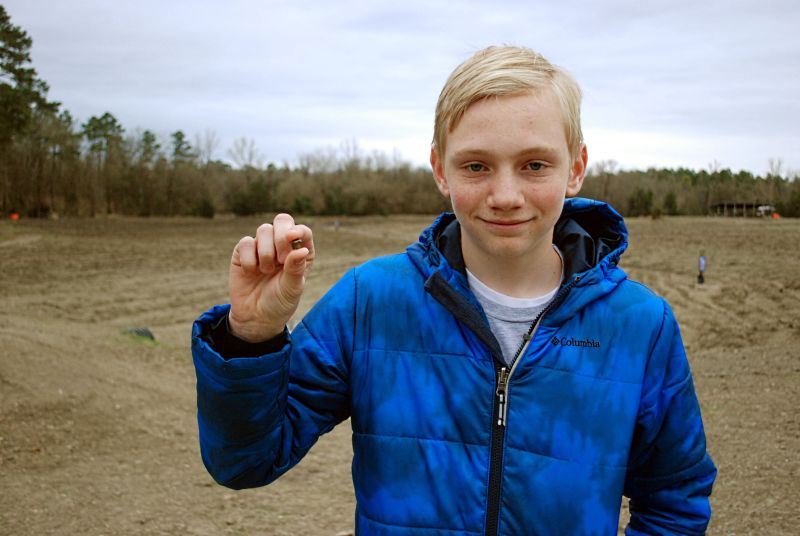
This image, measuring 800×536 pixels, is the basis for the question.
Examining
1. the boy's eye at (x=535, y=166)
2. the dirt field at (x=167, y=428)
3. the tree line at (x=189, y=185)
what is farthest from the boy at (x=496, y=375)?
the tree line at (x=189, y=185)

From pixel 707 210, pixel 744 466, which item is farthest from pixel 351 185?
pixel 744 466

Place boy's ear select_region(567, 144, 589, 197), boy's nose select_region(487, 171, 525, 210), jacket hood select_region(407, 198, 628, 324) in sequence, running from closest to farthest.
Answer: boy's nose select_region(487, 171, 525, 210) < jacket hood select_region(407, 198, 628, 324) < boy's ear select_region(567, 144, 589, 197)

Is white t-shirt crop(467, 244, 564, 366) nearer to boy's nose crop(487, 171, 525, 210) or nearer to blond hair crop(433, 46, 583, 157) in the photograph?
boy's nose crop(487, 171, 525, 210)

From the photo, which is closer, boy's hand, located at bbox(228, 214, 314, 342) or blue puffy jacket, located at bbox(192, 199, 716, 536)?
boy's hand, located at bbox(228, 214, 314, 342)

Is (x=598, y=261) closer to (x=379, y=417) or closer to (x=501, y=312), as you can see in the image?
(x=501, y=312)

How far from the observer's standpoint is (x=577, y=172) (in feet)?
5.74

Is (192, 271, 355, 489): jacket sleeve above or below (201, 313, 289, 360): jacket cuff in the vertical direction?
below

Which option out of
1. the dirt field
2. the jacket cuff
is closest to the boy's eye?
the jacket cuff

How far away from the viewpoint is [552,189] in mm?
1534

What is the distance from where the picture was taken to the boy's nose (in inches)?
58.7

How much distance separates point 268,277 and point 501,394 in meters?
0.58

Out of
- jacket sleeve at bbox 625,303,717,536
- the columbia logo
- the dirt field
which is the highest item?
the columbia logo

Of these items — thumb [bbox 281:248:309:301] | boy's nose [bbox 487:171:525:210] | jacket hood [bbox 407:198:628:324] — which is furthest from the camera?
jacket hood [bbox 407:198:628:324]

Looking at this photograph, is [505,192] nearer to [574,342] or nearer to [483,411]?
[574,342]
